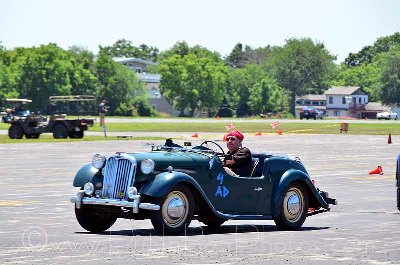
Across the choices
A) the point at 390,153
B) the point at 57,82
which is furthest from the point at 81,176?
the point at 57,82

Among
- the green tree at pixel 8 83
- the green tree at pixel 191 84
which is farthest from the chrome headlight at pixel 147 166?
the green tree at pixel 191 84

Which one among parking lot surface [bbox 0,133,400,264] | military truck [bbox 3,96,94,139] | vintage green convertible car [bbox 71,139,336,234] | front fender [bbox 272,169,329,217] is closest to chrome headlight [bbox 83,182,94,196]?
vintage green convertible car [bbox 71,139,336,234]

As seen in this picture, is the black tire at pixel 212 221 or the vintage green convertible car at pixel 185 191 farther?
the black tire at pixel 212 221

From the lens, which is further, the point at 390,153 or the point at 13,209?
the point at 390,153

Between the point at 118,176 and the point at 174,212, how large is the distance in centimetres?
90

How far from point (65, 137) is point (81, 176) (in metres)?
48.6

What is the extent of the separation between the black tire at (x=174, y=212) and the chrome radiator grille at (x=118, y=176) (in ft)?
1.74

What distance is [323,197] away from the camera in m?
17.7

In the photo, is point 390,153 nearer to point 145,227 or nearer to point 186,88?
point 145,227

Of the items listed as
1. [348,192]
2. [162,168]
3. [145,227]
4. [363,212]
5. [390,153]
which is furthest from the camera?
[390,153]

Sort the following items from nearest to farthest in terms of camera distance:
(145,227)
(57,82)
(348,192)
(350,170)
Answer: (145,227) < (348,192) < (350,170) < (57,82)

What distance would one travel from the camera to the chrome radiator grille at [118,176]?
15430 millimetres

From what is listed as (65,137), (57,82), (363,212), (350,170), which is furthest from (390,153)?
(57,82)

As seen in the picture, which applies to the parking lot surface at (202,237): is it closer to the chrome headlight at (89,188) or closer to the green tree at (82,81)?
the chrome headlight at (89,188)
